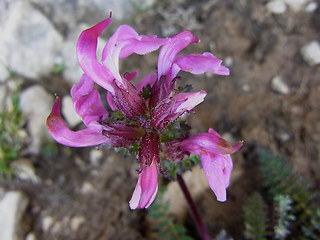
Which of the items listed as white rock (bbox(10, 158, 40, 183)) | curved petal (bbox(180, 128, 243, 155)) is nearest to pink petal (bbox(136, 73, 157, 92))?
curved petal (bbox(180, 128, 243, 155))

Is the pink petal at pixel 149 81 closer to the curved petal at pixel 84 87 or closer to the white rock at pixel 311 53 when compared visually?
the curved petal at pixel 84 87

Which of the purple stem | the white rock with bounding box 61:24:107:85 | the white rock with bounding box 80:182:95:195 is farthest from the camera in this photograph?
the white rock with bounding box 61:24:107:85

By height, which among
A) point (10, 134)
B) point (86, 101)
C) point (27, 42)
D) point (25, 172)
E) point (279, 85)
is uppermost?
point (86, 101)

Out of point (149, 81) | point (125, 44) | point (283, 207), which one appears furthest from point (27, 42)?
point (283, 207)

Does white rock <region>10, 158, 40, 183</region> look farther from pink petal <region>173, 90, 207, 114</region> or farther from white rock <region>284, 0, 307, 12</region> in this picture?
white rock <region>284, 0, 307, 12</region>

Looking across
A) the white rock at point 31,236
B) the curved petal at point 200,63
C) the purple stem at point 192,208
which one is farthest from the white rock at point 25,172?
the curved petal at point 200,63

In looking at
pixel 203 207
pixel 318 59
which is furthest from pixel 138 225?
pixel 318 59

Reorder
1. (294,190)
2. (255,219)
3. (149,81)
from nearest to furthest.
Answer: (149,81), (255,219), (294,190)

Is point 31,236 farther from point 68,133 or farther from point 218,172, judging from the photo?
point 218,172
